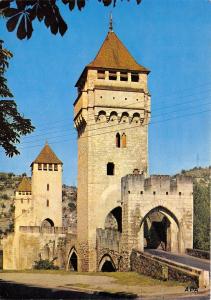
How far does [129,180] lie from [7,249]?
75.3 ft

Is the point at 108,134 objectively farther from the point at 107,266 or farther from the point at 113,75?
the point at 107,266

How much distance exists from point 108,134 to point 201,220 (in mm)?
10247

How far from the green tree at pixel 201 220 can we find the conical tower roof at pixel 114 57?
1093 cm

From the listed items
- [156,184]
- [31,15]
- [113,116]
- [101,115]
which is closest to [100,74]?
[101,115]

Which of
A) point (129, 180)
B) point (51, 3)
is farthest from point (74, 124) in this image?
point (51, 3)

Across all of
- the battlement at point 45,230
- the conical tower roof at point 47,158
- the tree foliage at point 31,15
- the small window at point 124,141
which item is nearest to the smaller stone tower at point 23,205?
the conical tower roof at point 47,158

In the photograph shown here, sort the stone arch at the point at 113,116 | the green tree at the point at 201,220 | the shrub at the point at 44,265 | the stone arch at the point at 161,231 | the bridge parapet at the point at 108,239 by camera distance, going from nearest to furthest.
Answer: the stone arch at the point at 161,231 < the bridge parapet at the point at 108,239 < the stone arch at the point at 113,116 < the green tree at the point at 201,220 < the shrub at the point at 44,265

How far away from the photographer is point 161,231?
86.6ft

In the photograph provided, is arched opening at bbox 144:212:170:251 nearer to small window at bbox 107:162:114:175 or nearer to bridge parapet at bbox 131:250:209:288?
small window at bbox 107:162:114:175

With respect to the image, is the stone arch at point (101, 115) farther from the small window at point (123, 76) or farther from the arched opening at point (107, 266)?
the arched opening at point (107, 266)

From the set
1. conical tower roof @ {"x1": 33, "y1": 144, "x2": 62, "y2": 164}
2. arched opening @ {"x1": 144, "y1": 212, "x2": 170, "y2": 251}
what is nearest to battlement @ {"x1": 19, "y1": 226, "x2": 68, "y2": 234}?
conical tower roof @ {"x1": 33, "y1": 144, "x2": 62, "y2": 164}

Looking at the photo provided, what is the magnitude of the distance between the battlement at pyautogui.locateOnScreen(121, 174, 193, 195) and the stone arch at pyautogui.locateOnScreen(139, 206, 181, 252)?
33.4 inches

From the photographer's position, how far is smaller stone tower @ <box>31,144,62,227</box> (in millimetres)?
47781

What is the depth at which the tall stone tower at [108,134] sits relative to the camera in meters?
29.2
